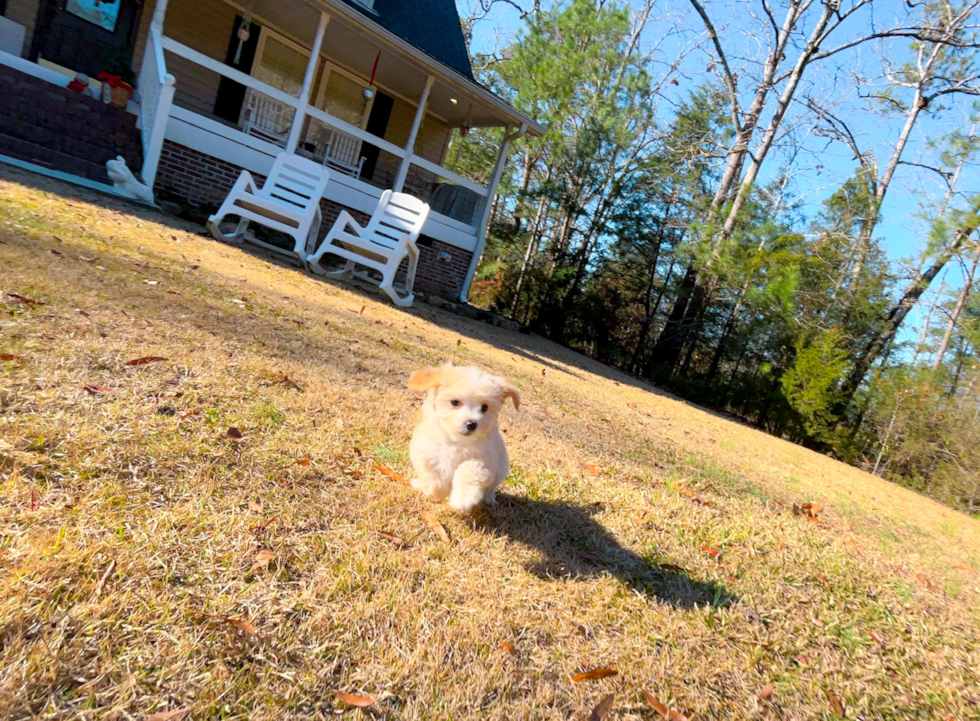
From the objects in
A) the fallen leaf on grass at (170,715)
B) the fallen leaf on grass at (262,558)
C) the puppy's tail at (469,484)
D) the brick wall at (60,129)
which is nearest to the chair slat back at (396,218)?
the brick wall at (60,129)

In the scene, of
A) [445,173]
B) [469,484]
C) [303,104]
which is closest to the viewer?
[469,484]

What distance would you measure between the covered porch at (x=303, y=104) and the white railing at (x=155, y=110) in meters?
0.02

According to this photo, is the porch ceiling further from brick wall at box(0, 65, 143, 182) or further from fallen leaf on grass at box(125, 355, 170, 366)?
fallen leaf on grass at box(125, 355, 170, 366)

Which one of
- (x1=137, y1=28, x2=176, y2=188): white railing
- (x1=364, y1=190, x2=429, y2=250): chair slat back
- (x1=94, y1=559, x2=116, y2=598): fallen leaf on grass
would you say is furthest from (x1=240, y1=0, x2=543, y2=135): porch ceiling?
(x1=94, y1=559, x2=116, y2=598): fallen leaf on grass

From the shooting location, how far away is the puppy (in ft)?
7.79

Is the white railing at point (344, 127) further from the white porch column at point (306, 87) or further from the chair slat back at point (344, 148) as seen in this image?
the chair slat back at point (344, 148)

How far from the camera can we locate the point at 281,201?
8.24 metres

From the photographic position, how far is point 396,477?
2.79 metres

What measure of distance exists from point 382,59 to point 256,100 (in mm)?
2699

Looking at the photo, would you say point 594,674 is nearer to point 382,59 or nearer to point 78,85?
point 78,85

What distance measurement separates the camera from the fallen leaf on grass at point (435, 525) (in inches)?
94.0

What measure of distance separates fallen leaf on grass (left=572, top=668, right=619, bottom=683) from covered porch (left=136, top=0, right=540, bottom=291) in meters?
9.23

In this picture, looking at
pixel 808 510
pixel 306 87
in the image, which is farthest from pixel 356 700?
pixel 306 87

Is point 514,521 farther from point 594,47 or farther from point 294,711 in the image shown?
point 594,47
